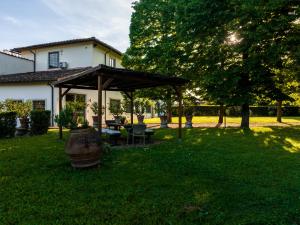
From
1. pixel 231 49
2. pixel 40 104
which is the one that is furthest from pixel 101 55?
pixel 231 49

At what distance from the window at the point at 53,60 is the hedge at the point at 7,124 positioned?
12375 millimetres

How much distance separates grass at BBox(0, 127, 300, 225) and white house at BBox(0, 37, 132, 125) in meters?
12.0

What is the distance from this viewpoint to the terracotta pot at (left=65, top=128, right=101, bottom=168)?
290 inches

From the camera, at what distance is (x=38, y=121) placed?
15914mm

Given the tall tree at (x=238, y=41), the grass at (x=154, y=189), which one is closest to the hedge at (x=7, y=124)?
the grass at (x=154, y=189)

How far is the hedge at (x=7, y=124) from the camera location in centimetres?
1404

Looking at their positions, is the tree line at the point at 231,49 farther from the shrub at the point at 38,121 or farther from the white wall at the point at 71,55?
the shrub at the point at 38,121

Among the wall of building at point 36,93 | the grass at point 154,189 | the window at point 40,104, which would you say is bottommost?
the grass at point 154,189

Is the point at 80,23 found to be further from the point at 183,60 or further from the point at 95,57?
the point at 95,57

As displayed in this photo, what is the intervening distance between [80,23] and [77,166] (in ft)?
34.9

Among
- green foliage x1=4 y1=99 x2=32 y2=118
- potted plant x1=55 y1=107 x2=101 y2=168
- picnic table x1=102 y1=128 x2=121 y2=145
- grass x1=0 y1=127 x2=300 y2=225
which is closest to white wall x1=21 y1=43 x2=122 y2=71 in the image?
green foliage x1=4 y1=99 x2=32 y2=118

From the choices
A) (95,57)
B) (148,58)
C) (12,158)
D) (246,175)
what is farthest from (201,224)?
(95,57)

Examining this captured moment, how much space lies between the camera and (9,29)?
1477cm

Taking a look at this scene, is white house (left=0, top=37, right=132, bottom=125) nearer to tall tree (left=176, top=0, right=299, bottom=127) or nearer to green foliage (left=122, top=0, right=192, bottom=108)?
green foliage (left=122, top=0, right=192, bottom=108)
